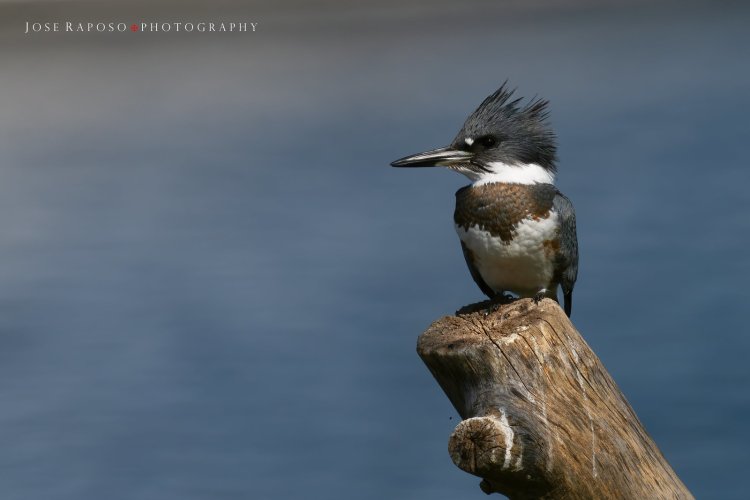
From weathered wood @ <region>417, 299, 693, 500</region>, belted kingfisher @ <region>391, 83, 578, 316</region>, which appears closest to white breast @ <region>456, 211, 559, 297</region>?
belted kingfisher @ <region>391, 83, 578, 316</region>

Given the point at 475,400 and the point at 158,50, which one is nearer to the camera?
the point at 475,400

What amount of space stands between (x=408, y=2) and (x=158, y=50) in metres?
2.17

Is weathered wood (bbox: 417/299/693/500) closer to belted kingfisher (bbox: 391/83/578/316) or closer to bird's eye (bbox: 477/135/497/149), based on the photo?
belted kingfisher (bbox: 391/83/578/316)

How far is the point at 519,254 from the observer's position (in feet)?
10.2

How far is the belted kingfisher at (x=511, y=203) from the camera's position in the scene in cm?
310

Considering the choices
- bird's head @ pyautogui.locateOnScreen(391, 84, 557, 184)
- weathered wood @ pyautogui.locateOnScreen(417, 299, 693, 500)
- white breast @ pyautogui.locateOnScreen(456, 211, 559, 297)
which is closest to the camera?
weathered wood @ pyautogui.locateOnScreen(417, 299, 693, 500)

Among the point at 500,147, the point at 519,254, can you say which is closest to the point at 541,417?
the point at 519,254

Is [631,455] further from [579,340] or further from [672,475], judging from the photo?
[579,340]

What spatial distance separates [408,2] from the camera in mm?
11078

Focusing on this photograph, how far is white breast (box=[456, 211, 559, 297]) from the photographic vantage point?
10.1 ft

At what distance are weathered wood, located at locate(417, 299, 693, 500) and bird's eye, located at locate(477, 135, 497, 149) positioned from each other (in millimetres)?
727

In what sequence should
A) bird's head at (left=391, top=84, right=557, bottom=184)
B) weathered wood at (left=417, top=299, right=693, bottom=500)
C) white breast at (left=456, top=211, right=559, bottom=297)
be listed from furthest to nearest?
bird's head at (left=391, top=84, right=557, bottom=184), white breast at (left=456, top=211, right=559, bottom=297), weathered wood at (left=417, top=299, right=693, bottom=500)

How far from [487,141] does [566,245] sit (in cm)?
34

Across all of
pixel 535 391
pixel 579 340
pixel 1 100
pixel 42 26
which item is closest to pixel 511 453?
pixel 535 391
